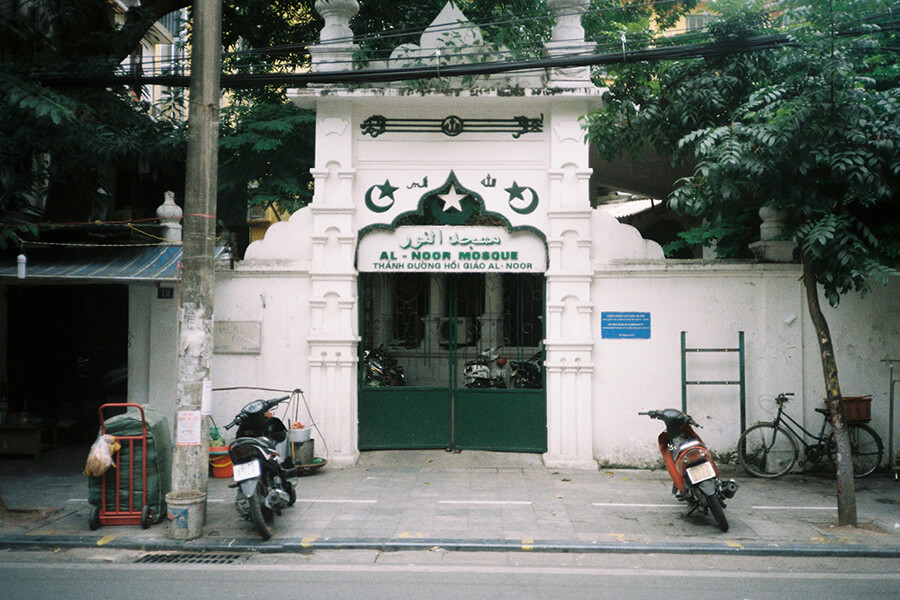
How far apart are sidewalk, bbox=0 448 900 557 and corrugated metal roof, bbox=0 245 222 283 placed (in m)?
2.55

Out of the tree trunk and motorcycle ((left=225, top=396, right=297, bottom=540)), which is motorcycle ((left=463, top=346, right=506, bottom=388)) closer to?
motorcycle ((left=225, top=396, right=297, bottom=540))

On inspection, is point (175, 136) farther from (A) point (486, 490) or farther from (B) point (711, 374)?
(B) point (711, 374)

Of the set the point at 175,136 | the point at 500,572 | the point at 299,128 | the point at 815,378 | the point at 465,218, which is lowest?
the point at 500,572

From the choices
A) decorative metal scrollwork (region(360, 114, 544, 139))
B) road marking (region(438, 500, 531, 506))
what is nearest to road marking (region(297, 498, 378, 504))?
road marking (region(438, 500, 531, 506))

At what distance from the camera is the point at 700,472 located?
6.57 metres

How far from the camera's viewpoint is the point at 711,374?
358 inches

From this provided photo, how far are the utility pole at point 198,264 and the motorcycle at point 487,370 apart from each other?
4287 mm

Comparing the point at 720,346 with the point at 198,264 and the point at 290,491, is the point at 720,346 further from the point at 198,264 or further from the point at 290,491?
the point at 198,264

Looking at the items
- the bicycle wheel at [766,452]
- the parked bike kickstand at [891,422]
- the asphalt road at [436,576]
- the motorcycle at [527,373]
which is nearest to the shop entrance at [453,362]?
the motorcycle at [527,373]

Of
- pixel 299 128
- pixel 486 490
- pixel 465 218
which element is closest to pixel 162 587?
pixel 486 490

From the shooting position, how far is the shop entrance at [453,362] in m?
9.56

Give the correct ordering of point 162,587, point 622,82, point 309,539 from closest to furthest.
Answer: point 162,587 < point 309,539 < point 622,82

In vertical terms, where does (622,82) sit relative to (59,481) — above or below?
above

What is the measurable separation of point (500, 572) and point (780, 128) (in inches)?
197
